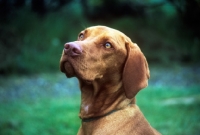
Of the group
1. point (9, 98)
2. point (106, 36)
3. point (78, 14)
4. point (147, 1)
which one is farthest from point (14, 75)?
point (106, 36)

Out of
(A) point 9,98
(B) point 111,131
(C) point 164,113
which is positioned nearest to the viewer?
(B) point 111,131

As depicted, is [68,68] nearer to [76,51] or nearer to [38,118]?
[76,51]

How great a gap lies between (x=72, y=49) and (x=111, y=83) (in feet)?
1.88

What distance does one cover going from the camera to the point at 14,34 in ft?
20.2

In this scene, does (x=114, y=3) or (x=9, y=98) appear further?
(x=114, y=3)

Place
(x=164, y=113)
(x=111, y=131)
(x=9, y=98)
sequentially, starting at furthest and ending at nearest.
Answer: (x=164, y=113) → (x=9, y=98) → (x=111, y=131)

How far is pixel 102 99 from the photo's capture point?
3.91 metres

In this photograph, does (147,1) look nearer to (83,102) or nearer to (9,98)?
(9,98)

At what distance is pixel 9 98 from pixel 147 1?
8.55 feet

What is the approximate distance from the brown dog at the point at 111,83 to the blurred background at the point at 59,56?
2039mm

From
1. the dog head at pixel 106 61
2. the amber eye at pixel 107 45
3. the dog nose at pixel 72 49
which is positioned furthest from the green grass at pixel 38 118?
the dog nose at pixel 72 49

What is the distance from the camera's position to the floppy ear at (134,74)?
3779mm

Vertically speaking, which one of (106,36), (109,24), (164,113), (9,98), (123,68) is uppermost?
(106,36)

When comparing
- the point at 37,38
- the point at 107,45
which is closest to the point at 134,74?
the point at 107,45
